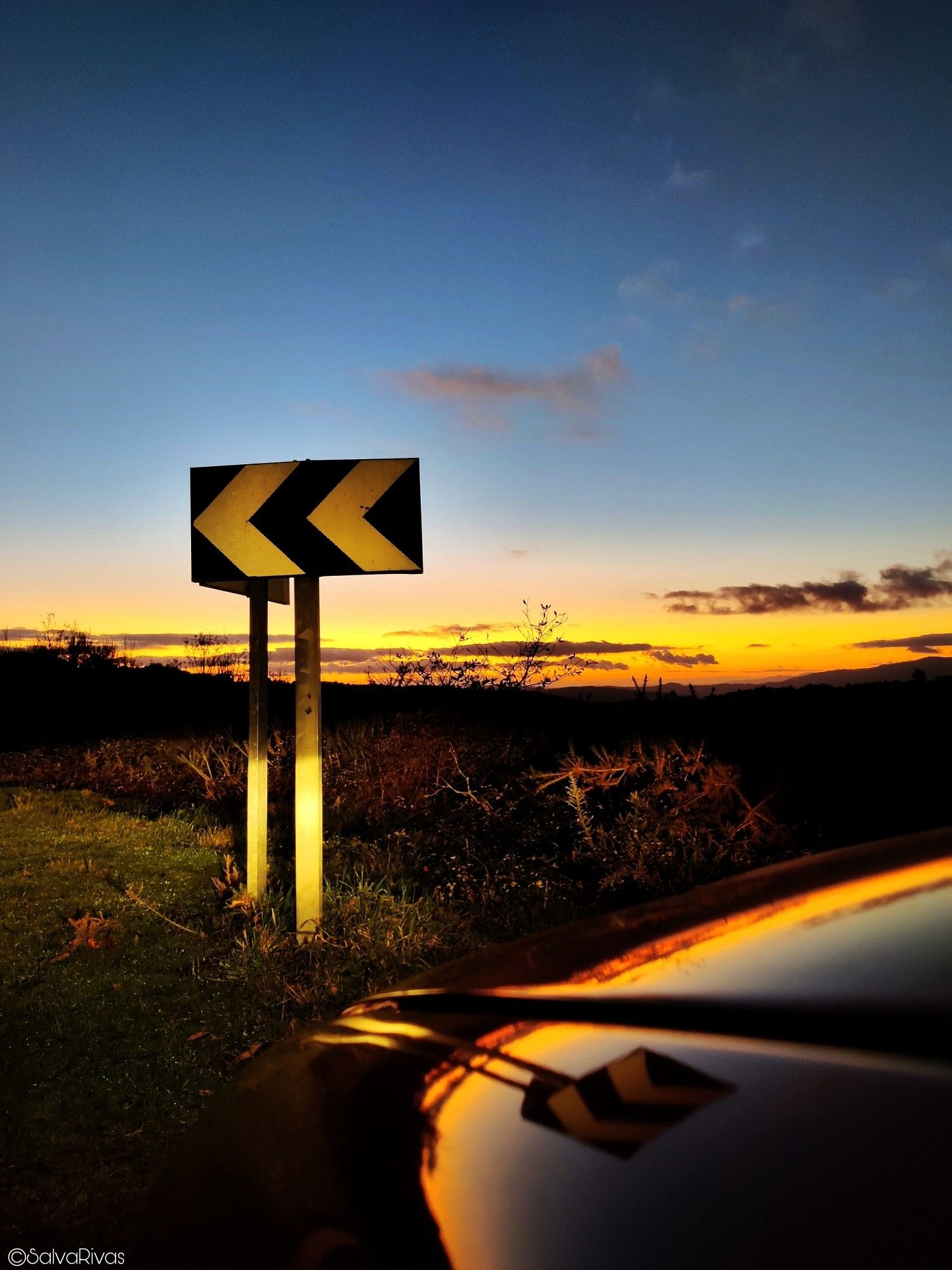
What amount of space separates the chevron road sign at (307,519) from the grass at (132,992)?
6.04 feet

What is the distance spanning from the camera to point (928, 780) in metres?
6.48

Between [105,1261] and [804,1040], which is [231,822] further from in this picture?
[804,1040]

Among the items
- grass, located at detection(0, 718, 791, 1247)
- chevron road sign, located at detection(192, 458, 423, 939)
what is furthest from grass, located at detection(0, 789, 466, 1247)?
chevron road sign, located at detection(192, 458, 423, 939)

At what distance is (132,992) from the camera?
3.95 metres

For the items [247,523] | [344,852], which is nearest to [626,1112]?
[247,523]

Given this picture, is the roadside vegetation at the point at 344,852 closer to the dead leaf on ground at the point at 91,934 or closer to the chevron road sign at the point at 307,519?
→ the dead leaf on ground at the point at 91,934

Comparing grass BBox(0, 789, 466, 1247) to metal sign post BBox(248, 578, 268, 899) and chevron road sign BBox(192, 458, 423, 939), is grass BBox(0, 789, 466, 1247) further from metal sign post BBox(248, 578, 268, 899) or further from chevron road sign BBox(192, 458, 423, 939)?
chevron road sign BBox(192, 458, 423, 939)

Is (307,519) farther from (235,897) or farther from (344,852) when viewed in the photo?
(344,852)

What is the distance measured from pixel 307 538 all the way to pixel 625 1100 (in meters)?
3.59

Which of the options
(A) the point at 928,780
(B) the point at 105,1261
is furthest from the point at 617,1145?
(A) the point at 928,780

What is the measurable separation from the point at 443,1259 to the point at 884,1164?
466 mm

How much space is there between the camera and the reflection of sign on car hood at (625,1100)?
999 mm

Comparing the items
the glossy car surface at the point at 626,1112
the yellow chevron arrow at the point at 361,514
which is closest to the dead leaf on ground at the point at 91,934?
the yellow chevron arrow at the point at 361,514

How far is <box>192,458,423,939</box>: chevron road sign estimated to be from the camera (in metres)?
4.25
